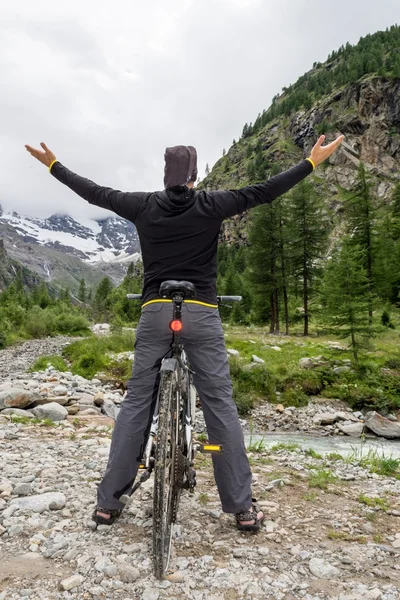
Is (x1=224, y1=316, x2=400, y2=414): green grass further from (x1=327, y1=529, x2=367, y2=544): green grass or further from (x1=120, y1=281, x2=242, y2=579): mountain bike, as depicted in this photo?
(x1=120, y1=281, x2=242, y2=579): mountain bike

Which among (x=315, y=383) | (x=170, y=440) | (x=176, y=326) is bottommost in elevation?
(x=315, y=383)

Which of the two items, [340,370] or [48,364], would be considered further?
[48,364]

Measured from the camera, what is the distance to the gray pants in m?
3.52

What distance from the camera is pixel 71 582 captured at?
277 centimetres

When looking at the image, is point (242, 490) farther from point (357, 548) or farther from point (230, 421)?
point (357, 548)

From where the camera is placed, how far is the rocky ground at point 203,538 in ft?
9.31

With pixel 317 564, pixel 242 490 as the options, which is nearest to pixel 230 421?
pixel 242 490

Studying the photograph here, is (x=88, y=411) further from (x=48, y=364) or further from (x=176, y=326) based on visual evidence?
(x=48, y=364)

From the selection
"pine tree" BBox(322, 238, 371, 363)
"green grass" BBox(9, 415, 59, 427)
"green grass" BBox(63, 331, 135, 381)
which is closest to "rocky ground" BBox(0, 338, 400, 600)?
"green grass" BBox(9, 415, 59, 427)

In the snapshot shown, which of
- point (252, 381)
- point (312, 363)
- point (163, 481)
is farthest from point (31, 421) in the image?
point (312, 363)

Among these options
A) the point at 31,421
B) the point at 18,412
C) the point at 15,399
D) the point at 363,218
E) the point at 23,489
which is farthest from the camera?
the point at 363,218

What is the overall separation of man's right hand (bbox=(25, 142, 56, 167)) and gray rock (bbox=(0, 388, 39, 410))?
744 centimetres

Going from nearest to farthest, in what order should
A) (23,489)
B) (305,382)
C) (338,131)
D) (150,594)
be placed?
1. (150,594)
2. (23,489)
3. (305,382)
4. (338,131)

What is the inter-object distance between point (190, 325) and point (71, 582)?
2.07m
